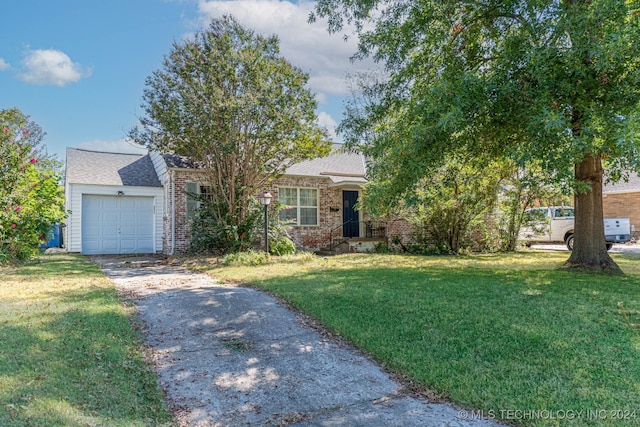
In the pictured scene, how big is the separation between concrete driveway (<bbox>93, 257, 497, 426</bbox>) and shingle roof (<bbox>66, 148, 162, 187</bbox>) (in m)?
10.6

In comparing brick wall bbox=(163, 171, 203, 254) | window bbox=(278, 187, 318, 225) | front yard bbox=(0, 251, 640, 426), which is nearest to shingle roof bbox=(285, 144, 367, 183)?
window bbox=(278, 187, 318, 225)

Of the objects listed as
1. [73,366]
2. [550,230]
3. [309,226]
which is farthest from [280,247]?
[550,230]

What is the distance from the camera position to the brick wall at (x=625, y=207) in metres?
21.0

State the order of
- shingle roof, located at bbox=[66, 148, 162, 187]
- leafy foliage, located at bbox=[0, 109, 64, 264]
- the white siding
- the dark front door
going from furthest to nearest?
the dark front door
shingle roof, located at bbox=[66, 148, 162, 187]
the white siding
leafy foliage, located at bbox=[0, 109, 64, 264]

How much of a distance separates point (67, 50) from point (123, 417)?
1357cm

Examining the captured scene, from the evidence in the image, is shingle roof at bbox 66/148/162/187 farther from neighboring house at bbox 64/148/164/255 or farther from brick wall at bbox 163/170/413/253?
brick wall at bbox 163/170/413/253

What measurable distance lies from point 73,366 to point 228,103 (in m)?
7.95

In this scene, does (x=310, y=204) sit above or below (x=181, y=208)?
above

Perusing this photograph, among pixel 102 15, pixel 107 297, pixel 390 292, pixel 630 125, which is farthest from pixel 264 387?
pixel 102 15

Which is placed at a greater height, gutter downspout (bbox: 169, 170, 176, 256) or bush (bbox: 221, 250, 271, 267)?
gutter downspout (bbox: 169, 170, 176, 256)

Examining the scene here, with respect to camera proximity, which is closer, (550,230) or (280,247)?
(280,247)

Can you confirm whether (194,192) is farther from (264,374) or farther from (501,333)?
(501,333)

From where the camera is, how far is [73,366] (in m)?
3.42

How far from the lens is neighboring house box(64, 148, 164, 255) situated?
47.5ft
